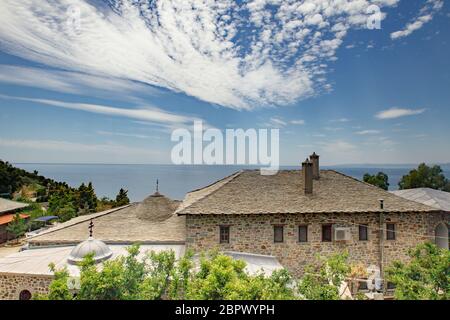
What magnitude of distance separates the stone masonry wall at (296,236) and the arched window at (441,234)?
35.0 inches

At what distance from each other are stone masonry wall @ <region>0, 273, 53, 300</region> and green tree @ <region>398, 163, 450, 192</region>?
2642 cm

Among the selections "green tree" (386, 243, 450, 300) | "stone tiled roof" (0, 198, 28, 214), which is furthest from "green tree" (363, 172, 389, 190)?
"stone tiled roof" (0, 198, 28, 214)

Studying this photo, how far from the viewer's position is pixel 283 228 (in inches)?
434

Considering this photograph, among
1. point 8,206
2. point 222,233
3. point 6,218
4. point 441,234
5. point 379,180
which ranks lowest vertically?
point 6,218

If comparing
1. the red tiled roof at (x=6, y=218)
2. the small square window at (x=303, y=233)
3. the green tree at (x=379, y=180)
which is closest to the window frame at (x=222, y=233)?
the small square window at (x=303, y=233)

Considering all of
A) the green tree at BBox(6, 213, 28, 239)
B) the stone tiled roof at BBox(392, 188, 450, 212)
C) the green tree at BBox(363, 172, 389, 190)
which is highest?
the green tree at BBox(363, 172, 389, 190)

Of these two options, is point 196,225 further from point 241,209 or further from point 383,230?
point 383,230

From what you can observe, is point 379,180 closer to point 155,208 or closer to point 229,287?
point 155,208

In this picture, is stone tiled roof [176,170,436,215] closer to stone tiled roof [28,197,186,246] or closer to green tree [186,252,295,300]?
stone tiled roof [28,197,186,246]

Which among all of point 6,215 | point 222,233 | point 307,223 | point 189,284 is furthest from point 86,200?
point 189,284

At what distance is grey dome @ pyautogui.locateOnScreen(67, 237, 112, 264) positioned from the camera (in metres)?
8.74

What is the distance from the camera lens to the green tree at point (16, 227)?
18.5 meters

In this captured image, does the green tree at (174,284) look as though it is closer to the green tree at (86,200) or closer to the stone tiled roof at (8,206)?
the stone tiled roof at (8,206)

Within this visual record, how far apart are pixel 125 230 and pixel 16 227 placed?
1305 centimetres
